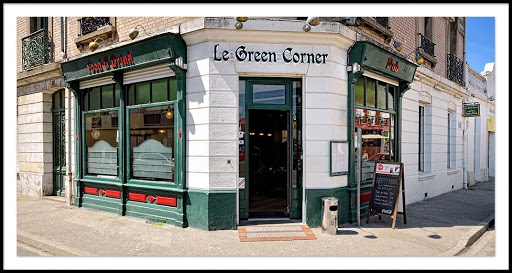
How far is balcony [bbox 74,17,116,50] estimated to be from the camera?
8.56 meters

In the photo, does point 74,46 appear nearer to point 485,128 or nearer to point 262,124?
point 262,124

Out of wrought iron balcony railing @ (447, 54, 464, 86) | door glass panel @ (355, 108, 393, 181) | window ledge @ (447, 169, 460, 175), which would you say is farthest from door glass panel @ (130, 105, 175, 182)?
wrought iron balcony railing @ (447, 54, 464, 86)

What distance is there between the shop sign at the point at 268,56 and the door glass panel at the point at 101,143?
3.39 m

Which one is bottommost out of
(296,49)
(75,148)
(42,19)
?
(75,148)

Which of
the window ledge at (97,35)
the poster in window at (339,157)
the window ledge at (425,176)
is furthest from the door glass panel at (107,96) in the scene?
the window ledge at (425,176)

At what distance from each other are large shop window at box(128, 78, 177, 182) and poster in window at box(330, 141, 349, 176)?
329 centimetres

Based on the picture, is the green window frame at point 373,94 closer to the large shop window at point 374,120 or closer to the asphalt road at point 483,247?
the large shop window at point 374,120

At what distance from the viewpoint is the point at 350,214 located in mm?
7465

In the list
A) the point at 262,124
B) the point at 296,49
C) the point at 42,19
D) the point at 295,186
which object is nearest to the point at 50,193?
the point at 42,19

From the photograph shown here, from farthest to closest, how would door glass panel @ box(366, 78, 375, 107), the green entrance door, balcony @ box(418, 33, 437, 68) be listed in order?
balcony @ box(418, 33, 437, 68) → the green entrance door → door glass panel @ box(366, 78, 375, 107)

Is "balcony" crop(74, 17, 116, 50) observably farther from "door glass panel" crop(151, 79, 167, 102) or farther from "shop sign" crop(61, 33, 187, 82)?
"door glass panel" crop(151, 79, 167, 102)

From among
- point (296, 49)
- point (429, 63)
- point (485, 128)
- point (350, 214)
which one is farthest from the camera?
point (485, 128)
